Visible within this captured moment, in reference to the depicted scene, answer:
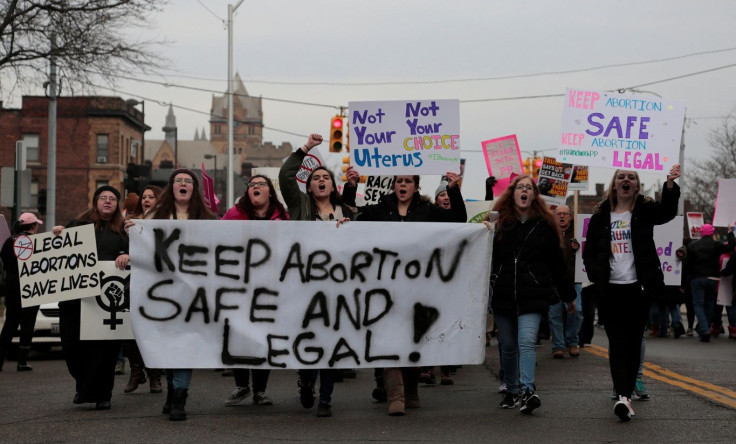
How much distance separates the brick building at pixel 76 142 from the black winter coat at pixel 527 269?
2439 inches

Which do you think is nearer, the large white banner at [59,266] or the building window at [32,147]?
the large white banner at [59,266]

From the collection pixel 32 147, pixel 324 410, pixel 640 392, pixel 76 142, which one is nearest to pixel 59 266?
pixel 324 410

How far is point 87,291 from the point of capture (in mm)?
9164

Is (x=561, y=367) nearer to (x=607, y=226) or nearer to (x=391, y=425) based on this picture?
(x=607, y=226)

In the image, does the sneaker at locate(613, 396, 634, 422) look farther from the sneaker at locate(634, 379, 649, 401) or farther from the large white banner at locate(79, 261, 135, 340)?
the large white banner at locate(79, 261, 135, 340)

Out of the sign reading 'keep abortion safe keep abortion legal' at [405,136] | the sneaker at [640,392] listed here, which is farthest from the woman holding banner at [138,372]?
the sneaker at [640,392]

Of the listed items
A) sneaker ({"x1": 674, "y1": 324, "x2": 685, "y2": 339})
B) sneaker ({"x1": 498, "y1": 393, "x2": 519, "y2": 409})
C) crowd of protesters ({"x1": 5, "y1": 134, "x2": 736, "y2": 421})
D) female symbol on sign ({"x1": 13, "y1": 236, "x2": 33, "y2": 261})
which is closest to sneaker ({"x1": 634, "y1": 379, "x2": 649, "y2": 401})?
crowd of protesters ({"x1": 5, "y1": 134, "x2": 736, "y2": 421})

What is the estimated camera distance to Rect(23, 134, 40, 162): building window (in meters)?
67.3

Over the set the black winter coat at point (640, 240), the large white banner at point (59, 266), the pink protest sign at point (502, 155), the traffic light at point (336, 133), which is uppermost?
the traffic light at point (336, 133)

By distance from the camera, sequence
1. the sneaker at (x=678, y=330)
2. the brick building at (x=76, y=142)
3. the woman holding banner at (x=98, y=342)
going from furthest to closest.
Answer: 1. the brick building at (x=76, y=142)
2. the sneaker at (x=678, y=330)
3. the woman holding banner at (x=98, y=342)

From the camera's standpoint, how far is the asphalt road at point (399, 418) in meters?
7.37

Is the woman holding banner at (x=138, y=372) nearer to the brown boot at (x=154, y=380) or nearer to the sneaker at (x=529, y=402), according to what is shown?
the brown boot at (x=154, y=380)

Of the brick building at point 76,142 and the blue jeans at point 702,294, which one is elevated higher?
the brick building at point 76,142

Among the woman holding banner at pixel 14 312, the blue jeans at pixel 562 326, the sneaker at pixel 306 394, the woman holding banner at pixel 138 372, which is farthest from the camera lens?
the blue jeans at pixel 562 326
